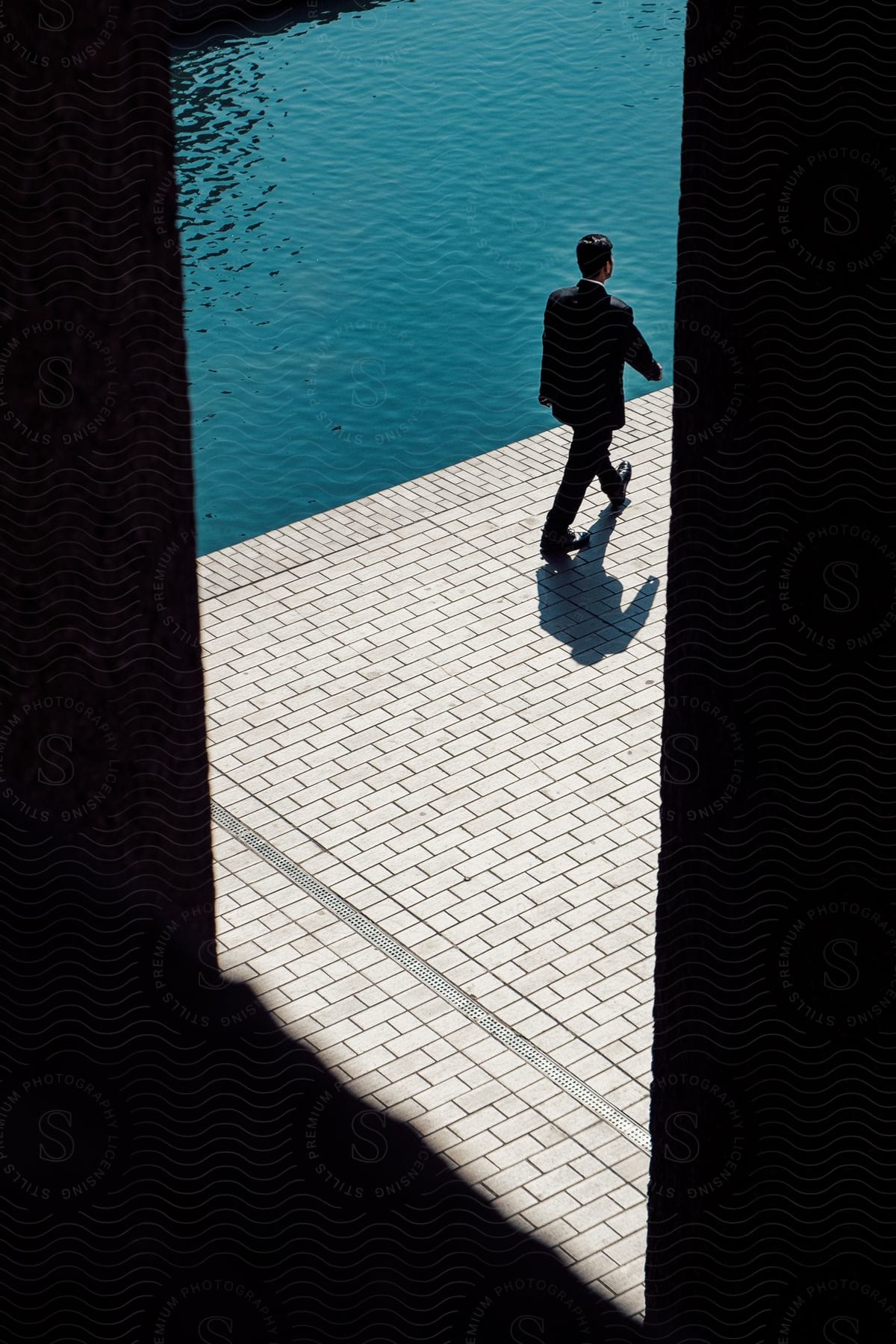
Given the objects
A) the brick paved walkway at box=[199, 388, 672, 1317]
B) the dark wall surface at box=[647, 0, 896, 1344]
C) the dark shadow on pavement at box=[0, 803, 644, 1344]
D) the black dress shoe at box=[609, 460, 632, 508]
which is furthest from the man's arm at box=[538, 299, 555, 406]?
the dark wall surface at box=[647, 0, 896, 1344]

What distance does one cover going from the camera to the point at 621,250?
51.7 feet

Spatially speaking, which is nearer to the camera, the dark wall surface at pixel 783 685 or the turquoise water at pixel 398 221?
the dark wall surface at pixel 783 685

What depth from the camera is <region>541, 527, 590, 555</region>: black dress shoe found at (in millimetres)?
9227

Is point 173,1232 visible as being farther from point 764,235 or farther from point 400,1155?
point 764,235

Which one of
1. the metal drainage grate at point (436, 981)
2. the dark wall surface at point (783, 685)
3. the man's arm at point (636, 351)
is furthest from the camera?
the man's arm at point (636, 351)

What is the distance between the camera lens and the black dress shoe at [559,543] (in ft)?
30.3

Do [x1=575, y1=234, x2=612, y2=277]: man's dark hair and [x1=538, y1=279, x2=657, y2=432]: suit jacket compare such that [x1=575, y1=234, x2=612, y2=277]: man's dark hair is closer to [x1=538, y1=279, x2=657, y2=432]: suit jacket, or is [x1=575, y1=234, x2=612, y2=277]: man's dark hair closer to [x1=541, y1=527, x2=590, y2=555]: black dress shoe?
[x1=538, y1=279, x2=657, y2=432]: suit jacket

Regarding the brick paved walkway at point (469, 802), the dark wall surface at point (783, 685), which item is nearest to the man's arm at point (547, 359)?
the brick paved walkway at point (469, 802)

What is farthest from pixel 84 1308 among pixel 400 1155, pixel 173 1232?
pixel 400 1155

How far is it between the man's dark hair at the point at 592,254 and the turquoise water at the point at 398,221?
3.75 meters

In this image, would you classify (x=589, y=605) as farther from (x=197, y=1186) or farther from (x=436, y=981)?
(x=197, y=1186)

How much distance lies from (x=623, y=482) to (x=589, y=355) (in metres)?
1.05

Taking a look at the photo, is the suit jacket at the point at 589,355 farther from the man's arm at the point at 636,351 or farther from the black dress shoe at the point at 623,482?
the black dress shoe at the point at 623,482

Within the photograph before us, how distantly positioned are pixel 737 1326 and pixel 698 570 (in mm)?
2063
